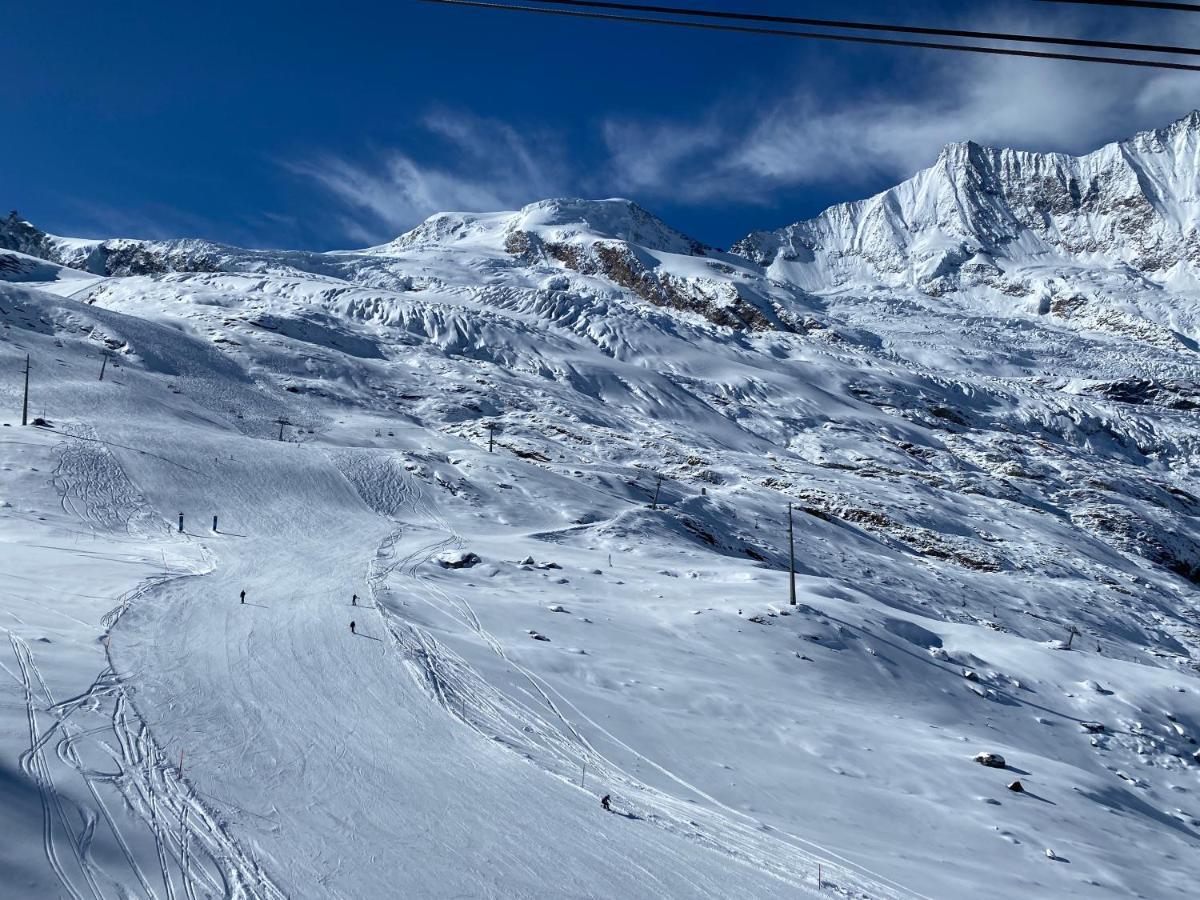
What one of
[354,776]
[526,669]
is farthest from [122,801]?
[526,669]

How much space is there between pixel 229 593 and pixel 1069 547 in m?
82.3

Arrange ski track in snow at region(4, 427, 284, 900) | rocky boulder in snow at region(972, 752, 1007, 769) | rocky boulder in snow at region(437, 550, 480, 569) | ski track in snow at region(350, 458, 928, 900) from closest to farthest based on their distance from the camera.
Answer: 1. ski track in snow at region(4, 427, 284, 900)
2. ski track in snow at region(350, 458, 928, 900)
3. rocky boulder in snow at region(972, 752, 1007, 769)
4. rocky boulder in snow at region(437, 550, 480, 569)

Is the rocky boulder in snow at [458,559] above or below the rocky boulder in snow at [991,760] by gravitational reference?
above

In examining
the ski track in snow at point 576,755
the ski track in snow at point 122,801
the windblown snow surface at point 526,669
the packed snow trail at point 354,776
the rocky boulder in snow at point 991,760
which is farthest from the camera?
the rocky boulder in snow at point 991,760

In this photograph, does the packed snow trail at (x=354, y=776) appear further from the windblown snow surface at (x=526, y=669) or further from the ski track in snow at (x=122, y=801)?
the ski track in snow at (x=122, y=801)

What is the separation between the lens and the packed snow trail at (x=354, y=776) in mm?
9523

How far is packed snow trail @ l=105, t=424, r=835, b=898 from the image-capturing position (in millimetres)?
9523

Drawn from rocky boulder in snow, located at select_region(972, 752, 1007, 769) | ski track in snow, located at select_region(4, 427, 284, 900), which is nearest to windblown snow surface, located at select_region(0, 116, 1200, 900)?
ski track in snow, located at select_region(4, 427, 284, 900)

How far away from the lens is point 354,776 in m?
11.9

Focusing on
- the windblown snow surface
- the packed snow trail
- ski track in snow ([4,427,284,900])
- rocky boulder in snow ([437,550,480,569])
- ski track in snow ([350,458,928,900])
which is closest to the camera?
ski track in snow ([4,427,284,900])

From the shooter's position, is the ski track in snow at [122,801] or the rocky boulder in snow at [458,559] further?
the rocky boulder in snow at [458,559]

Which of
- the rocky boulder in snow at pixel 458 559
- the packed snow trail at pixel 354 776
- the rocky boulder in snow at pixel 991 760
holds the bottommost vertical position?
the rocky boulder in snow at pixel 991 760

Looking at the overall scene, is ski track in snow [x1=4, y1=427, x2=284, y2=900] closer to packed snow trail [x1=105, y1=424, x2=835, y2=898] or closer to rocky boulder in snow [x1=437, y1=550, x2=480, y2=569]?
packed snow trail [x1=105, y1=424, x2=835, y2=898]

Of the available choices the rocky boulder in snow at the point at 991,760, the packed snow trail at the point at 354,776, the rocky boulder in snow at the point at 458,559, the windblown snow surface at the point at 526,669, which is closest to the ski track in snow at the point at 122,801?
the windblown snow surface at the point at 526,669
